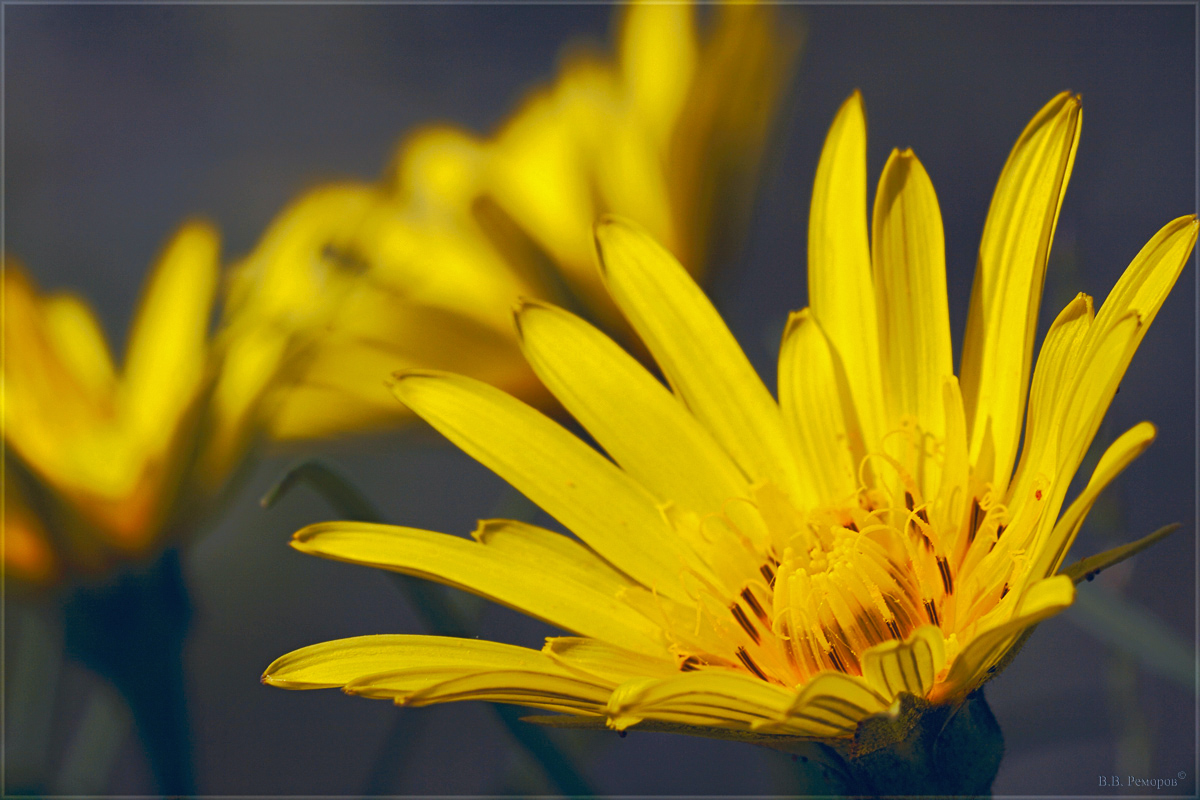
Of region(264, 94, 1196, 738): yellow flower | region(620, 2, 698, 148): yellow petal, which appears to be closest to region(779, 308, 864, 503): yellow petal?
region(264, 94, 1196, 738): yellow flower

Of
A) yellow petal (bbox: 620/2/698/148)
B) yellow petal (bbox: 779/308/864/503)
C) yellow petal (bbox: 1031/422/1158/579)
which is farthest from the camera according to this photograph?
yellow petal (bbox: 620/2/698/148)

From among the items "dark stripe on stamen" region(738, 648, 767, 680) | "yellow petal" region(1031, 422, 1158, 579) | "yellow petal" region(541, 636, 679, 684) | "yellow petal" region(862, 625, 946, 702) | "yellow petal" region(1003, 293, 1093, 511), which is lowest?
"dark stripe on stamen" region(738, 648, 767, 680)

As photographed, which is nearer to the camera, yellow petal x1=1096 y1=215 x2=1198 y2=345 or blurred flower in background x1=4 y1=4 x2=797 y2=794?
yellow petal x1=1096 y1=215 x2=1198 y2=345

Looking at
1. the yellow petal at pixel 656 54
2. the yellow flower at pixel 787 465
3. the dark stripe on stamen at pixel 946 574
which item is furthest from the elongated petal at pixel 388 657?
the yellow petal at pixel 656 54

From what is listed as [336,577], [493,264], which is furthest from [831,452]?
[336,577]

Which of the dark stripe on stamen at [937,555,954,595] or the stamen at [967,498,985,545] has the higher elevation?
the stamen at [967,498,985,545]

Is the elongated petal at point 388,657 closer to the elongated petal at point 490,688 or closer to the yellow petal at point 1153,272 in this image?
the elongated petal at point 490,688

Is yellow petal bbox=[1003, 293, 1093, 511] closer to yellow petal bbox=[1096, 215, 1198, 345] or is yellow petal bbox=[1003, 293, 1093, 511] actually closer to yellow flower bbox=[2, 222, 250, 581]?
yellow petal bbox=[1096, 215, 1198, 345]
